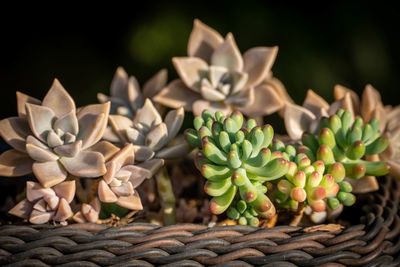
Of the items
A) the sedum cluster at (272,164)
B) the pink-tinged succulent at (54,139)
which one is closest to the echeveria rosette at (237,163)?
the sedum cluster at (272,164)

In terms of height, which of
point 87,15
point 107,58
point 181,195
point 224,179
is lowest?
point 181,195

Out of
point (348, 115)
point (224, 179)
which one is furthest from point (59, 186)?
point (348, 115)

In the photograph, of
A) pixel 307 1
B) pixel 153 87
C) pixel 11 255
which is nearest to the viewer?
pixel 11 255

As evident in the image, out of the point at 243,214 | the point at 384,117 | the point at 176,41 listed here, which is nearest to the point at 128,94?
the point at 243,214

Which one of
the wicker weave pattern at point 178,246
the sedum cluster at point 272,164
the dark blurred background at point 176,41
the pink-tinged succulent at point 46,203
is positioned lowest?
the wicker weave pattern at point 178,246

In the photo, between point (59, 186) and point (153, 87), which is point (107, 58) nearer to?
point (153, 87)

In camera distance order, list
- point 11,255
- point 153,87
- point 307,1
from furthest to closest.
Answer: point 307,1
point 153,87
point 11,255

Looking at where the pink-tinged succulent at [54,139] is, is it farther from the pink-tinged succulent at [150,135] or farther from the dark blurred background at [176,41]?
the dark blurred background at [176,41]

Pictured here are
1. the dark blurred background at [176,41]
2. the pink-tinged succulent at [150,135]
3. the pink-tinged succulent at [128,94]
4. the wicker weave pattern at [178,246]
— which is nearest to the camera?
the wicker weave pattern at [178,246]
